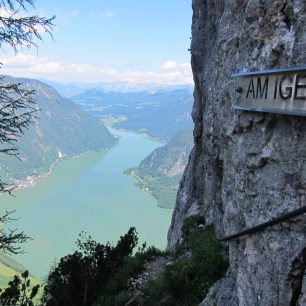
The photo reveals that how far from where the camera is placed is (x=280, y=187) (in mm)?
4023

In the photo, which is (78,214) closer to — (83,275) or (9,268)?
(9,268)

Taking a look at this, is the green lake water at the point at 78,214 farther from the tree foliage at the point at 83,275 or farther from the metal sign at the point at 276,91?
the metal sign at the point at 276,91

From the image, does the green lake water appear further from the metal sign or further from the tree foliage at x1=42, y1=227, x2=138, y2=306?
the metal sign

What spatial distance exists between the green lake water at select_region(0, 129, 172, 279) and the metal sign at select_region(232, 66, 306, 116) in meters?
93.9

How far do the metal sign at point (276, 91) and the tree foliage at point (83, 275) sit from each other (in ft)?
20.6

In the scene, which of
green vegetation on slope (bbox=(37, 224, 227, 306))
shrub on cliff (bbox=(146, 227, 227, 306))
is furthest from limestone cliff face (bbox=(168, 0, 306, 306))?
green vegetation on slope (bbox=(37, 224, 227, 306))

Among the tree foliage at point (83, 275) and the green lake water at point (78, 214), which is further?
the green lake water at point (78, 214)

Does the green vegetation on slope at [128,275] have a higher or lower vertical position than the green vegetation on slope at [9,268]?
higher

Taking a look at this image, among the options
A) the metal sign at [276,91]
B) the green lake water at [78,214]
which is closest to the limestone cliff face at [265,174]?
the metal sign at [276,91]

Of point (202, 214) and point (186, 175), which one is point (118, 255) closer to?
point (202, 214)

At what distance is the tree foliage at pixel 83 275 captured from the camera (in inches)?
359

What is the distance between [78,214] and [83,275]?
129 metres

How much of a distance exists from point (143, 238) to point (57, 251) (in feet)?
74.9

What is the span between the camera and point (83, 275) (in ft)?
31.3
